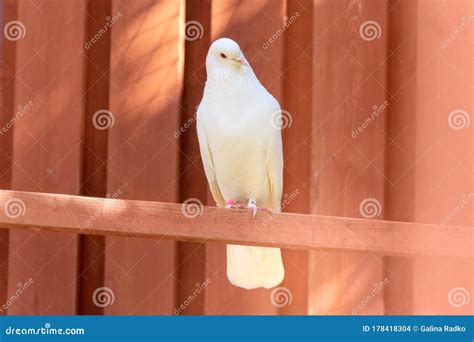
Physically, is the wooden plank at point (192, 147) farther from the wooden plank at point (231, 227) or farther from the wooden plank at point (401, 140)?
the wooden plank at point (231, 227)

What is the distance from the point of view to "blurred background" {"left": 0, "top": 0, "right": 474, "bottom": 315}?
4652 millimetres

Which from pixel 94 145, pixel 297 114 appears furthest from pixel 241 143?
pixel 94 145

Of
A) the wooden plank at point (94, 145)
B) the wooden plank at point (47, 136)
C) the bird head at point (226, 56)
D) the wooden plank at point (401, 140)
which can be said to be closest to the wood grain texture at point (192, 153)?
the wooden plank at point (94, 145)

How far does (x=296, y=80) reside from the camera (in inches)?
195

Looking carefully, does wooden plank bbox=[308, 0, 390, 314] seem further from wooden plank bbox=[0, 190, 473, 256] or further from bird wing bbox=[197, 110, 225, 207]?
wooden plank bbox=[0, 190, 473, 256]

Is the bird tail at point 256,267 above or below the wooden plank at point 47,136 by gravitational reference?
below

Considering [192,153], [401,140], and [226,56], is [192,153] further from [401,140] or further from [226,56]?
[401,140]

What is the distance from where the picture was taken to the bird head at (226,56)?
4137 millimetres

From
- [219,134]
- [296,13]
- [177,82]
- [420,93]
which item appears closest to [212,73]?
[219,134]

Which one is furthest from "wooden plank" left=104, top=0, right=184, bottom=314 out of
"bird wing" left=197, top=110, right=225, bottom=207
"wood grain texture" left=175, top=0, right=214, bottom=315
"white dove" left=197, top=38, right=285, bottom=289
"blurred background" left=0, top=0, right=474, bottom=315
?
"white dove" left=197, top=38, right=285, bottom=289

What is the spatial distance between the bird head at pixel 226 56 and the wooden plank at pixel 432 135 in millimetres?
1199

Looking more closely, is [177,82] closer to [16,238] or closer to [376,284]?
[16,238]

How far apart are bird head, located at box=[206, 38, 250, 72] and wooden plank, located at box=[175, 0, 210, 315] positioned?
64 cm

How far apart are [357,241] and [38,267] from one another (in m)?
1.83
